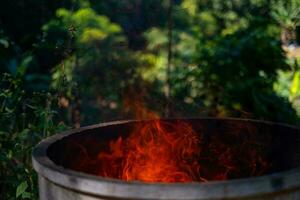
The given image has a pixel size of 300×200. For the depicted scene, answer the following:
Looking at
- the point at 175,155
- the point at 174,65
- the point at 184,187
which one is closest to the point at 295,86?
the point at 174,65

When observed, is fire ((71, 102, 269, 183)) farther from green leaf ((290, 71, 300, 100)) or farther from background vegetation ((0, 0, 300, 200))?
green leaf ((290, 71, 300, 100))

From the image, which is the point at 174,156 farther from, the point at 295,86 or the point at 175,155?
the point at 295,86

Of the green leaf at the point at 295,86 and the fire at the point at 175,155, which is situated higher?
the green leaf at the point at 295,86

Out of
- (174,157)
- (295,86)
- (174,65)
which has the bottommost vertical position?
(174,157)

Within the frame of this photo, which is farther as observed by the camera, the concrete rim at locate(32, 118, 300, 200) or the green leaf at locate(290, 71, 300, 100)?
the green leaf at locate(290, 71, 300, 100)

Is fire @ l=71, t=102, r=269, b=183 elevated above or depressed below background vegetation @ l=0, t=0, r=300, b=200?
below

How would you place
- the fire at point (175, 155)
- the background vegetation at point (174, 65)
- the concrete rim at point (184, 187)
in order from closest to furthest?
the concrete rim at point (184, 187) < the fire at point (175, 155) < the background vegetation at point (174, 65)

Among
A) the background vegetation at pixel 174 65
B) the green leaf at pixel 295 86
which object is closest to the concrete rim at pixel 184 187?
the background vegetation at pixel 174 65

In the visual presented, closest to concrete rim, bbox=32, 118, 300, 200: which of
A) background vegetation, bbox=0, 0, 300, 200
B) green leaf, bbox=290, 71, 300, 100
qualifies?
background vegetation, bbox=0, 0, 300, 200

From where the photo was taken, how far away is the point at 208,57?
5238mm

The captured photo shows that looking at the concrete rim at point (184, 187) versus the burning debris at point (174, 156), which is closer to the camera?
the concrete rim at point (184, 187)

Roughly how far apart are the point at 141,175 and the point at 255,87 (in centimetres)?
294

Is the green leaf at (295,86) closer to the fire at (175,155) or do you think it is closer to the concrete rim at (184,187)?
the fire at (175,155)

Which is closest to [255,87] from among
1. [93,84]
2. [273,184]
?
[93,84]
